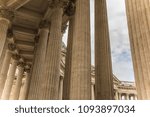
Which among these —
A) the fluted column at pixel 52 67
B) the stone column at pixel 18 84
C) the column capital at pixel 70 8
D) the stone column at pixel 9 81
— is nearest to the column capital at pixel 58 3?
the column capital at pixel 70 8

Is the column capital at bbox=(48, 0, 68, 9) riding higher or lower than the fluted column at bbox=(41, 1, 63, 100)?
higher

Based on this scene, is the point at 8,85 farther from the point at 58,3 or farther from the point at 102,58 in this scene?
the point at 102,58

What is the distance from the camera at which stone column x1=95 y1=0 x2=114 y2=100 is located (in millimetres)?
22284

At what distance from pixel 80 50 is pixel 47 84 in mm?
6390

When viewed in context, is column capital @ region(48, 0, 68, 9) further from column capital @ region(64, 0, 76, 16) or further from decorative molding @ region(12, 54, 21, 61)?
decorative molding @ region(12, 54, 21, 61)

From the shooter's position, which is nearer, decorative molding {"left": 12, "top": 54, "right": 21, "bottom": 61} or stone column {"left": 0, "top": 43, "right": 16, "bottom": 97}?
stone column {"left": 0, "top": 43, "right": 16, "bottom": 97}

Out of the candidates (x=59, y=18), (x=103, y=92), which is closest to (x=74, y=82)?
(x=103, y=92)

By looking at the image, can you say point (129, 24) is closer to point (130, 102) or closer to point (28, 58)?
point (130, 102)

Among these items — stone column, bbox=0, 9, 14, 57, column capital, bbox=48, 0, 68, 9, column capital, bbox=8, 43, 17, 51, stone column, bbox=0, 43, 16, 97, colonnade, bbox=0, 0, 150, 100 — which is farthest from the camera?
column capital, bbox=8, 43, 17, 51

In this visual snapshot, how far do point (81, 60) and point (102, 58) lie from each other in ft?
17.1

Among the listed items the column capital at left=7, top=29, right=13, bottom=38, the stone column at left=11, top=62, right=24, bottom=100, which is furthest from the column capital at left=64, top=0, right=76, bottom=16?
the stone column at left=11, top=62, right=24, bottom=100

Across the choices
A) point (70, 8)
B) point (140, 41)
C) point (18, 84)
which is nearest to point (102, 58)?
point (140, 41)

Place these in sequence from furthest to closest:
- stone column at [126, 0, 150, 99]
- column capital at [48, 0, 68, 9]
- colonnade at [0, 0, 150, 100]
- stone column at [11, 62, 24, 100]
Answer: stone column at [11, 62, 24, 100] → column capital at [48, 0, 68, 9] → colonnade at [0, 0, 150, 100] → stone column at [126, 0, 150, 99]

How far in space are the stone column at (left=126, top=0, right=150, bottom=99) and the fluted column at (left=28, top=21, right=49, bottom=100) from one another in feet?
50.4
